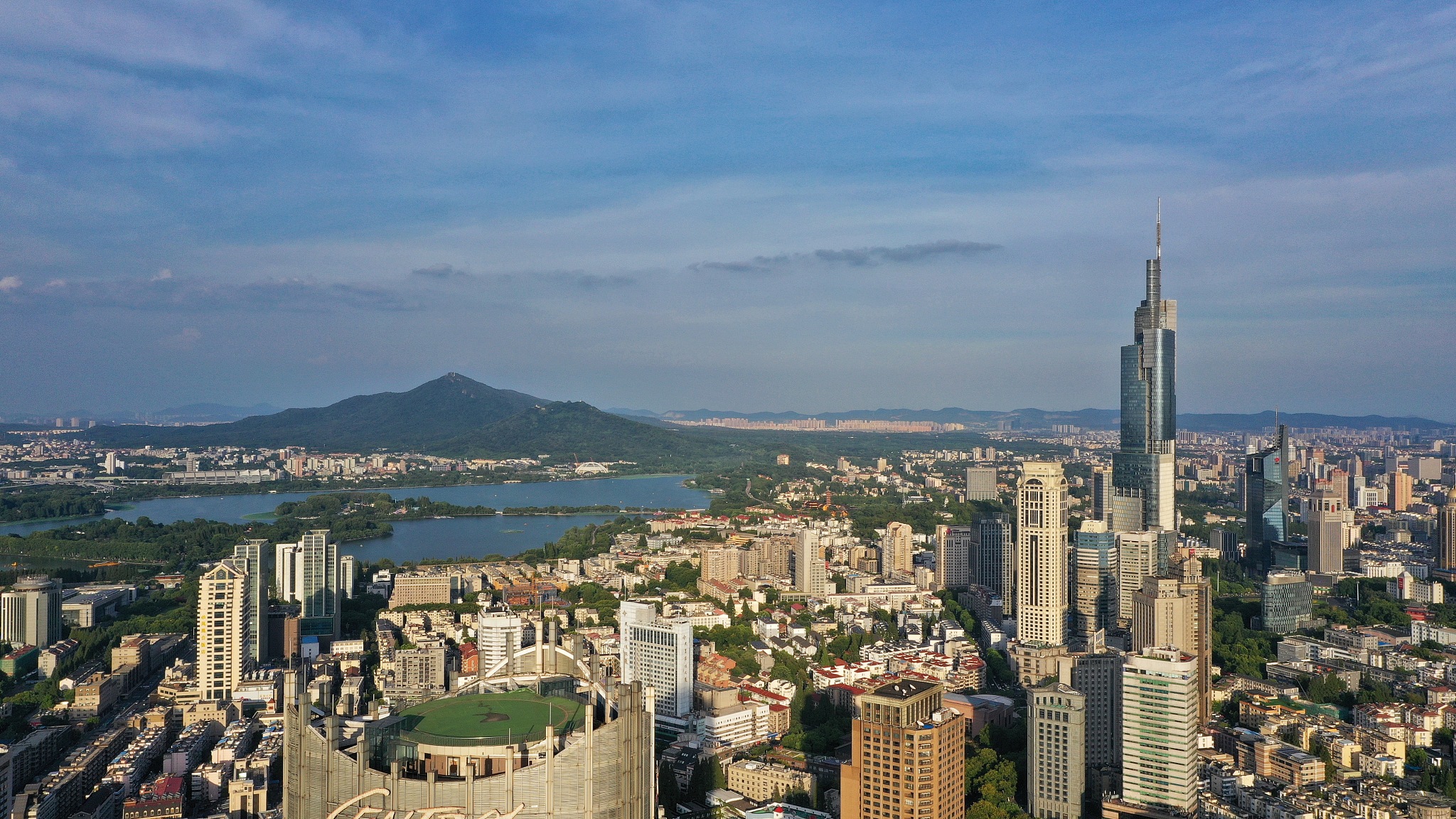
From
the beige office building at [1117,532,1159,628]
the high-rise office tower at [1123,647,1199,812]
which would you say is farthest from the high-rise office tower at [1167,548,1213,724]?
the beige office building at [1117,532,1159,628]

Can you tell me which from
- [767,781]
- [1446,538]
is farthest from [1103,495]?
[767,781]

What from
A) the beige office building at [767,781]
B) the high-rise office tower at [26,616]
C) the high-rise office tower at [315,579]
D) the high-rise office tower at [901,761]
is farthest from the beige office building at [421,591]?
the high-rise office tower at [901,761]

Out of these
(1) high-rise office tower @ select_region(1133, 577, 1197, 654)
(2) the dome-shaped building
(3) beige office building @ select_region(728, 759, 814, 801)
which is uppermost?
(2) the dome-shaped building

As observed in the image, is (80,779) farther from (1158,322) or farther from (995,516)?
(1158,322)

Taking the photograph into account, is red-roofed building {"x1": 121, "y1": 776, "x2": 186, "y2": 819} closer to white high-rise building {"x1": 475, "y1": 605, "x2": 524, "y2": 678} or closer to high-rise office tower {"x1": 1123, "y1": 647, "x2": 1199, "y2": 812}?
white high-rise building {"x1": 475, "y1": 605, "x2": 524, "y2": 678}

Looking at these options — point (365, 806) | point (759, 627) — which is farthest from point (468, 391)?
point (365, 806)
